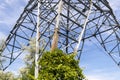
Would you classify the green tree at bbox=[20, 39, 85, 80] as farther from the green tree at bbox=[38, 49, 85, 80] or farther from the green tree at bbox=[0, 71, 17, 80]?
the green tree at bbox=[0, 71, 17, 80]

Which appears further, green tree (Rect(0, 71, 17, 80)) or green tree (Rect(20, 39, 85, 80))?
green tree (Rect(0, 71, 17, 80))

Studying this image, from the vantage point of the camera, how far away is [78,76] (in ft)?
61.4

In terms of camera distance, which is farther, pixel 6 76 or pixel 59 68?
pixel 6 76

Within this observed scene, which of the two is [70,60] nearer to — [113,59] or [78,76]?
[78,76]

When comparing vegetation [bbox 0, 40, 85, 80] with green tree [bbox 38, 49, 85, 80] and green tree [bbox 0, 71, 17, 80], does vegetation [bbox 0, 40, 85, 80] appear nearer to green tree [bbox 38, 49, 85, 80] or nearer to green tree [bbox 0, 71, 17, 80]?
green tree [bbox 38, 49, 85, 80]

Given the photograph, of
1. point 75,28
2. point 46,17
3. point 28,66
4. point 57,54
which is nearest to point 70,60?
point 57,54

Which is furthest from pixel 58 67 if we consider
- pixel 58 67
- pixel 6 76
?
pixel 6 76

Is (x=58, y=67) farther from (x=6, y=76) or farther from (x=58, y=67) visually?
(x=6, y=76)

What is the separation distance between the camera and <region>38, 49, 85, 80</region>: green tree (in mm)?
17969

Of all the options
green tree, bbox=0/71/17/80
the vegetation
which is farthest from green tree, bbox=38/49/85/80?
green tree, bbox=0/71/17/80

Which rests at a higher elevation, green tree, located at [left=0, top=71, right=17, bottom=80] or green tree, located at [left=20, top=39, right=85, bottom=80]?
green tree, located at [left=0, top=71, right=17, bottom=80]

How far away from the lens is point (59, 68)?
1797 cm

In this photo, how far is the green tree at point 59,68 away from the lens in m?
18.0

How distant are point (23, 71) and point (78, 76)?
703 inches
